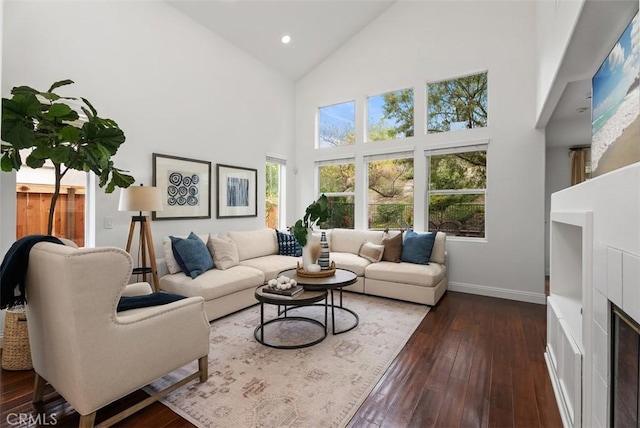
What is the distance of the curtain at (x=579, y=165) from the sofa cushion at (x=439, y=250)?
2.86 metres

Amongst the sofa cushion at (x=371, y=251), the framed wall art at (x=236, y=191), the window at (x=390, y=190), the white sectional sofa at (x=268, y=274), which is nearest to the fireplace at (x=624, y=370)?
the white sectional sofa at (x=268, y=274)

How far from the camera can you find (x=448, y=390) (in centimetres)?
216

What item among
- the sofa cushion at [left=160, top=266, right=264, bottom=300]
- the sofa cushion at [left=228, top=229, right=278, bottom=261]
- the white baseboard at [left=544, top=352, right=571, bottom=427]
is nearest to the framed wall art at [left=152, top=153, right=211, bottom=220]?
the sofa cushion at [left=228, top=229, right=278, bottom=261]

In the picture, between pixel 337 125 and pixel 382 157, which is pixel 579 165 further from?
pixel 337 125

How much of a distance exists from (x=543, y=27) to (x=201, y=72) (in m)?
4.09

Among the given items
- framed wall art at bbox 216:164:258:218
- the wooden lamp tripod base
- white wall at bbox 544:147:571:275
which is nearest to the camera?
the wooden lamp tripod base

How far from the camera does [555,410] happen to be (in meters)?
1.96

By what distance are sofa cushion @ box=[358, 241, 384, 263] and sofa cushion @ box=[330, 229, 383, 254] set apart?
0.69 feet

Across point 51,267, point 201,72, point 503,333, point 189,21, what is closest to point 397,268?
point 503,333

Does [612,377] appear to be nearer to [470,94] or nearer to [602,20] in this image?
[602,20]

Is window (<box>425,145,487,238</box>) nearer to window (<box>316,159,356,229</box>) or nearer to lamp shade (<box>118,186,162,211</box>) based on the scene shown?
window (<box>316,159,356,229</box>)

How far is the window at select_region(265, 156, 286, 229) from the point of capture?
5.71 meters

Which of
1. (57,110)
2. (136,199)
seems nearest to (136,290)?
(136,199)

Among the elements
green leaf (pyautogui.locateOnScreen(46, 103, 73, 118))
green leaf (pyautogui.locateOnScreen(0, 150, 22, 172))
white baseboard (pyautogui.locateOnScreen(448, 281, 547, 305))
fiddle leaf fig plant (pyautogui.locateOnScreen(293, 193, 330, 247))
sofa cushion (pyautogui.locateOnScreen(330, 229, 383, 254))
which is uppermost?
green leaf (pyautogui.locateOnScreen(46, 103, 73, 118))
